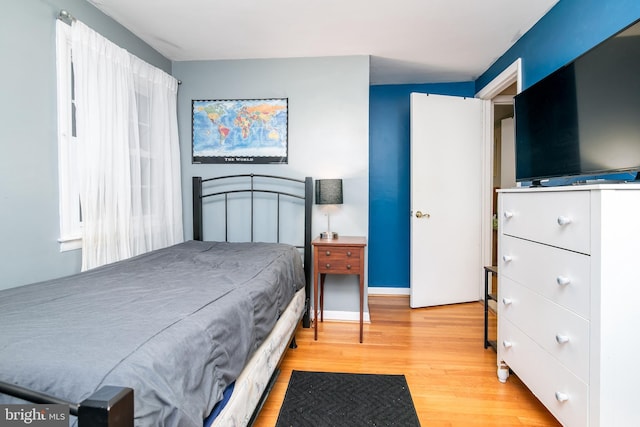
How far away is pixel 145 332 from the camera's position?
94 cm

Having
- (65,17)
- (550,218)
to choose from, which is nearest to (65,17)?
(65,17)

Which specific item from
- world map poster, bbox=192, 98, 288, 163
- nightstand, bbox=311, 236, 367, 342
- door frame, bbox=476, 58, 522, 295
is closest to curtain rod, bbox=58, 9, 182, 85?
world map poster, bbox=192, 98, 288, 163

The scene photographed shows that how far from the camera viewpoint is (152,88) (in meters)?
2.77

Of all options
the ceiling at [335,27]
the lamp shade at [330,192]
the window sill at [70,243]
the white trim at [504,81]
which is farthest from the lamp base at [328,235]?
the white trim at [504,81]

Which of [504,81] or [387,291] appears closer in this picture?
[504,81]

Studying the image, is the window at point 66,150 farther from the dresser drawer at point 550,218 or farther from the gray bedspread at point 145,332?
the dresser drawer at point 550,218

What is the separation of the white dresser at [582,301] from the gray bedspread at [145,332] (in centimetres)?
133

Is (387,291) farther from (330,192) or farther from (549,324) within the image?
(549,324)

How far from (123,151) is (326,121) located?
168cm

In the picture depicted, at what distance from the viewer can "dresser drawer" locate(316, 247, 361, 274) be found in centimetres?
261

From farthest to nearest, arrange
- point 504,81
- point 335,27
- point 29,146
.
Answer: point 504,81 → point 335,27 → point 29,146

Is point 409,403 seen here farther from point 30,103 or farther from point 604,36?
Result: point 30,103

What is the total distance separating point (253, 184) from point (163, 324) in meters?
2.20

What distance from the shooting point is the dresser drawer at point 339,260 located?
261 cm
